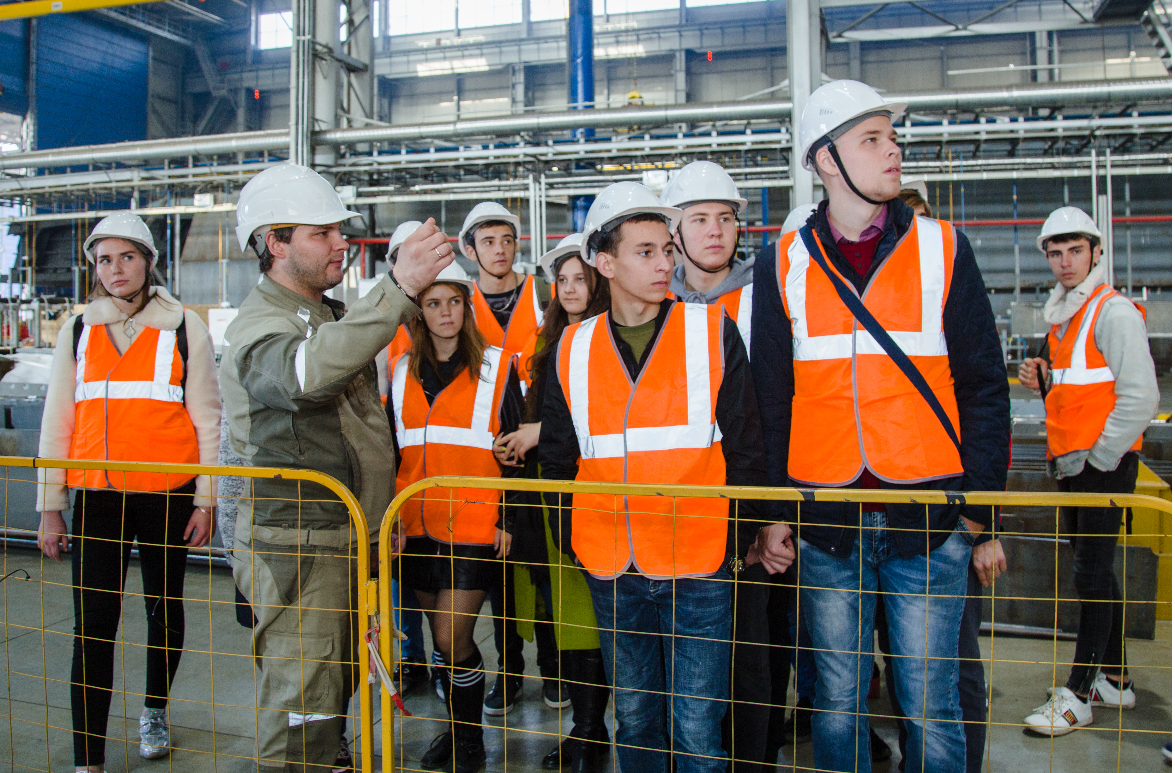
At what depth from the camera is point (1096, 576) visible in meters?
3.23

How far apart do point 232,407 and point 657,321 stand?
1.31 metres

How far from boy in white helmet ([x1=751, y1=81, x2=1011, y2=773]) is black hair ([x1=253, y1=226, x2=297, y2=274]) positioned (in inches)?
59.1

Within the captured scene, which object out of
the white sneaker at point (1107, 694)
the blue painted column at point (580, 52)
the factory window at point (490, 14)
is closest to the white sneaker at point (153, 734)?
the white sneaker at point (1107, 694)

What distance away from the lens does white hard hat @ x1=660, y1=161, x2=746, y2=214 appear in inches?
118

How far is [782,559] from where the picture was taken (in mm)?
2068

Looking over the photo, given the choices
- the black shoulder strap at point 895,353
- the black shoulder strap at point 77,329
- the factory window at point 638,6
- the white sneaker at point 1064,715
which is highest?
the factory window at point 638,6

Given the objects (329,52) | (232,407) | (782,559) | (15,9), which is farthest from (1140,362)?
(329,52)

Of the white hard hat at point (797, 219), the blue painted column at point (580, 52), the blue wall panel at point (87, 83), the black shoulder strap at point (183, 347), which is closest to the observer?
the black shoulder strap at point (183, 347)

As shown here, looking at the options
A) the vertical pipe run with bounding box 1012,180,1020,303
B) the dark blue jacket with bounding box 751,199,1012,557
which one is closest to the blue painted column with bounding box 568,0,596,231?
the vertical pipe run with bounding box 1012,180,1020,303

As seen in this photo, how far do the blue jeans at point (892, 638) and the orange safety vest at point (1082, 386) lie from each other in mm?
1850

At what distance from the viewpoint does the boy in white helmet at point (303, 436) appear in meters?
2.00

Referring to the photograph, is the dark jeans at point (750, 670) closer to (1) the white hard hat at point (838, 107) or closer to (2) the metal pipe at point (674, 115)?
(1) the white hard hat at point (838, 107)

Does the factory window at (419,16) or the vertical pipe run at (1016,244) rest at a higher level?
the factory window at (419,16)

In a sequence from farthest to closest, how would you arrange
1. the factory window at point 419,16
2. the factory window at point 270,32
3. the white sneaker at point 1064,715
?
the factory window at point 270,32 < the factory window at point 419,16 < the white sneaker at point 1064,715
